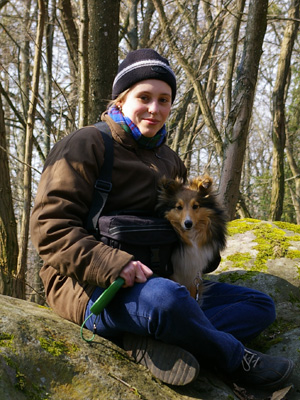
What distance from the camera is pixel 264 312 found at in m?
3.36

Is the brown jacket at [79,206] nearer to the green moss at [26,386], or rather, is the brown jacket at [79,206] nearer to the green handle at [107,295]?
the green handle at [107,295]

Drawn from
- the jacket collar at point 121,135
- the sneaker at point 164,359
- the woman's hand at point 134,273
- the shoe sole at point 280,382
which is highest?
the jacket collar at point 121,135

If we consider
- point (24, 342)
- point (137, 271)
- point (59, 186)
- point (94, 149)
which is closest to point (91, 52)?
point (94, 149)

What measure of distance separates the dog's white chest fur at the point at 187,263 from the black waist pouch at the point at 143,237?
0.18 ft

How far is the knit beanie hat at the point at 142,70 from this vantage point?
3.16 m

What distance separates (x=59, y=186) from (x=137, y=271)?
0.70m

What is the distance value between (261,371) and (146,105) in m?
1.97

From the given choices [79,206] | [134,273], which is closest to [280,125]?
[79,206]

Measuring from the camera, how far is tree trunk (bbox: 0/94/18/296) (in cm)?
475

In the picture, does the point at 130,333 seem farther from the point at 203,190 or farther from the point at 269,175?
the point at 269,175

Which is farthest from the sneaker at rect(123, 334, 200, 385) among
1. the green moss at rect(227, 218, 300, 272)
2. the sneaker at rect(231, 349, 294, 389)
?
the green moss at rect(227, 218, 300, 272)

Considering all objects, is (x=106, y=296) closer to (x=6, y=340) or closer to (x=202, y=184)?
(x=6, y=340)

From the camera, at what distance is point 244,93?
218 inches

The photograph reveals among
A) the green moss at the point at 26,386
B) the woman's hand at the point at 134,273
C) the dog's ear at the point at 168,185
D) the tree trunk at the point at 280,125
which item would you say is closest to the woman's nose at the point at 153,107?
the dog's ear at the point at 168,185
